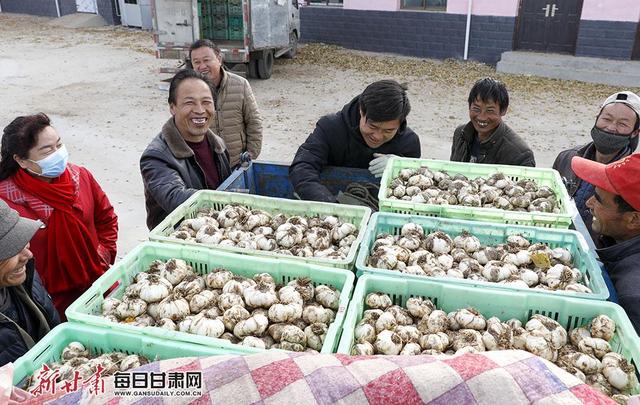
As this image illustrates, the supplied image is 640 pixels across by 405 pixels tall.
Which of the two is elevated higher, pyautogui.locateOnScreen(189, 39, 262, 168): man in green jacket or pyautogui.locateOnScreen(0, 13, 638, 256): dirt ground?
pyautogui.locateOnScreen(189, 39, 262, 168): man in green jacket

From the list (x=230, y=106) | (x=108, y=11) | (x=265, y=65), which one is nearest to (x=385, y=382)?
(x=230, y=106)

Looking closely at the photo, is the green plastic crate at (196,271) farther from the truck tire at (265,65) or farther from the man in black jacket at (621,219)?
the truck tire at (265,65)

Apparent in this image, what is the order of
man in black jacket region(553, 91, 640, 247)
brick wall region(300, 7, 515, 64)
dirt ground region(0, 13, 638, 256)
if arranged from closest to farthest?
1. man in black jacket region(553, 91, 640, 247)
2. dirt ground region(0, 13, 638, 256)
3. brick wall region(300, 7, 515, 64)

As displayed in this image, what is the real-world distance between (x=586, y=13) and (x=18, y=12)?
81.3ft

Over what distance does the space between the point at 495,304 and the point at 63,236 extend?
2.40 meters

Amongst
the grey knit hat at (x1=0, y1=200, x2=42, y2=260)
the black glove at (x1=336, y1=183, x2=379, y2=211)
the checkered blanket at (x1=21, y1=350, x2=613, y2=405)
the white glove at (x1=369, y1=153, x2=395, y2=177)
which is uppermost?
the checkered blanket at (x1=21, y1=350, x2=613, y2=405)

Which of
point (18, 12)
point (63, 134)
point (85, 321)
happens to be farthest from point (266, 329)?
point (18, 12)

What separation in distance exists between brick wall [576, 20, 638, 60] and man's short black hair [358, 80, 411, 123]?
11327 mm

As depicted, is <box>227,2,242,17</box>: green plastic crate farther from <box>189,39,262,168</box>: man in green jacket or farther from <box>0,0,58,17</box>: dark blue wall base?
<box>0,0,58,17</box>: dark blue wall base

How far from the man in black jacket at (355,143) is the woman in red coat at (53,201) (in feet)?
4.33

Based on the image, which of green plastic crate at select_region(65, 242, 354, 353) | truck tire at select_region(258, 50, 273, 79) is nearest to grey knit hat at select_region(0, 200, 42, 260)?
green plastic crate at select_region(65, 242, 354, 353)

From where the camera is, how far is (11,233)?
2199mm

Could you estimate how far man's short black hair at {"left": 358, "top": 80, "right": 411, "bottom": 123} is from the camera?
3008 millimetres

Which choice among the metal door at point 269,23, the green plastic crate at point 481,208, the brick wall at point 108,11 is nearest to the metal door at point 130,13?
the brick wall at point 108,11
